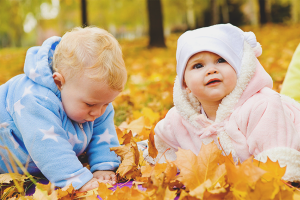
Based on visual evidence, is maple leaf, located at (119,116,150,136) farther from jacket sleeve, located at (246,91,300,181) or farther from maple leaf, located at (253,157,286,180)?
maple leaf, located at (253,157,286,180)

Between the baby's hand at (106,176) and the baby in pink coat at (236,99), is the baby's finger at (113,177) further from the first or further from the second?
the baby in pink coat at (236,99)

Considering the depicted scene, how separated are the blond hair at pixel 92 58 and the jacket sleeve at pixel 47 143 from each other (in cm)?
23

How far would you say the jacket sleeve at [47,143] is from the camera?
58.6 inches

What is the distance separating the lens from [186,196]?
1.08m

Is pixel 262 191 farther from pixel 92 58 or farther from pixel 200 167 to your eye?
pixel 92 58

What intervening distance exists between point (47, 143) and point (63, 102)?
26 cm

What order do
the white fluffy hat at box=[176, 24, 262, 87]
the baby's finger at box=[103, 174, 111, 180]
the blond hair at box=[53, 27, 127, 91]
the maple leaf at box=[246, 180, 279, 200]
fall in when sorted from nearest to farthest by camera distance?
the maple leaf at box=[246, 180, 279, 200], the white fluffy hat at box=[176, 24, 262, 87], the blond hair at box=[53, 27, 127, 91], the baby's finger at box=[103, 174, 111, 180]

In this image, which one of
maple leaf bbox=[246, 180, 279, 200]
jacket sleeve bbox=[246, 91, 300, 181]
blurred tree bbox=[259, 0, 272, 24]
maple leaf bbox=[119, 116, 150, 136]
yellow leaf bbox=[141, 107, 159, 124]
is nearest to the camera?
maple leaf bbox=[246, 180, 279, 200]

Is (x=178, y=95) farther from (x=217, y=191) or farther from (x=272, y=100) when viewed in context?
(x=217, y=191)

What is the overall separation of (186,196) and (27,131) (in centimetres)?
91

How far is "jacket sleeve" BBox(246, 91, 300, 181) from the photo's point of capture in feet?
4.11

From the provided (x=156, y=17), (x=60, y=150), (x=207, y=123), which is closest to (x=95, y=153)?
(x=60, y=150)

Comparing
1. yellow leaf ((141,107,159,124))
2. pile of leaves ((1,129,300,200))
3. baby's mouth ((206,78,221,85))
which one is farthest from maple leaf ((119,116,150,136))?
baby's mouth ((206,78,221,85))

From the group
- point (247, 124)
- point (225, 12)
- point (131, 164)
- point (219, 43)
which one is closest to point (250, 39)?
point (219, 43)
